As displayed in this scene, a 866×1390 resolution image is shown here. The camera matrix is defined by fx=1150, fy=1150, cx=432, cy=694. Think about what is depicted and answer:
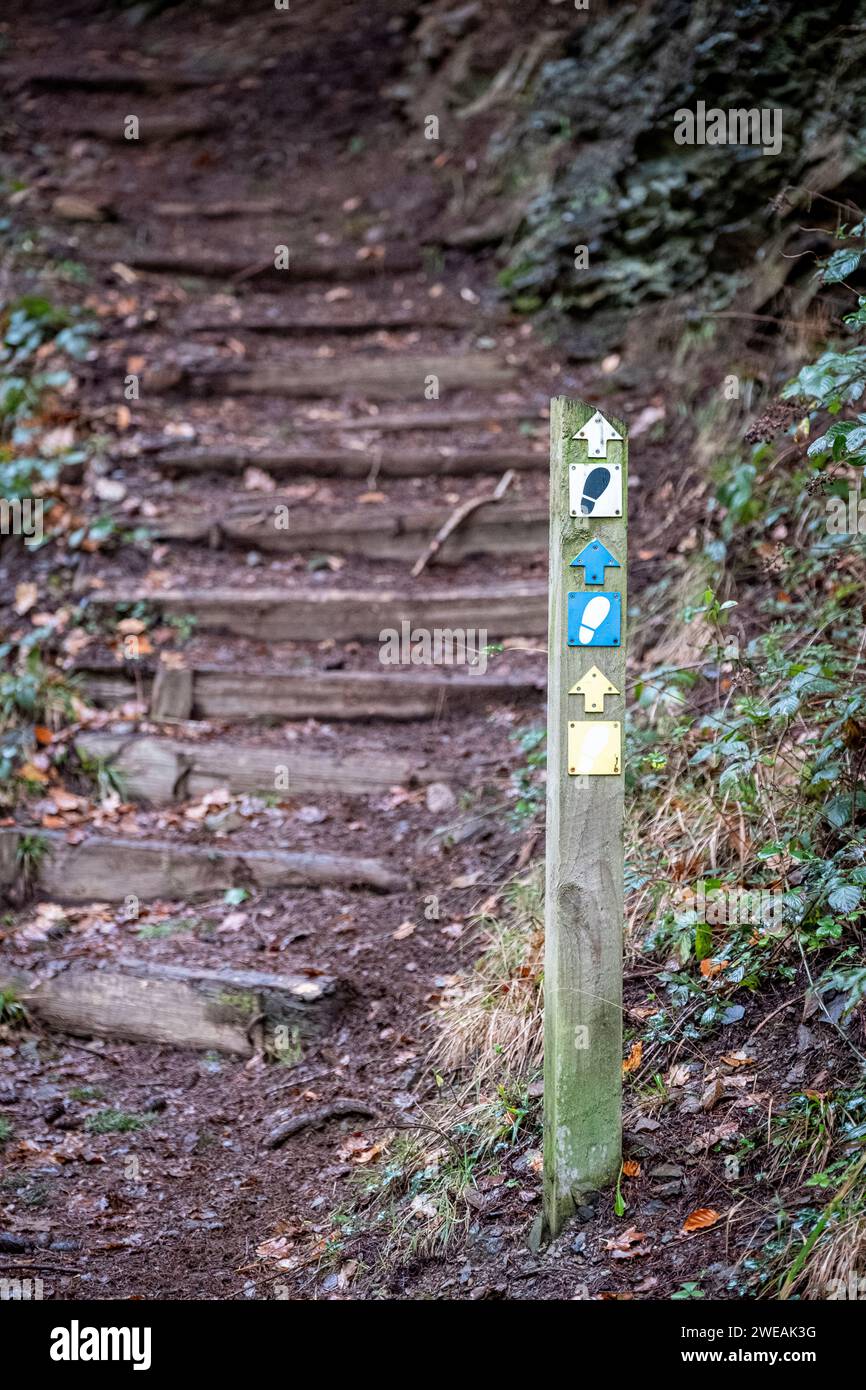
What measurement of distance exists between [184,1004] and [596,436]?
99.2 inches

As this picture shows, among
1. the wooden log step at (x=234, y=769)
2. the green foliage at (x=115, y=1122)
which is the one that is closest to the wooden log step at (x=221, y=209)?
the wooden log step at (x=234, y=769)

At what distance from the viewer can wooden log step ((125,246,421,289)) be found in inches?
327

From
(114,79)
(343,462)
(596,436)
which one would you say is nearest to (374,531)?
(343,462)

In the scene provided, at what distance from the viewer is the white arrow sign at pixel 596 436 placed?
8.48 feet

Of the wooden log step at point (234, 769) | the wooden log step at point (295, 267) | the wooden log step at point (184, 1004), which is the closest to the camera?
the wooden log step at point (184, 1004)

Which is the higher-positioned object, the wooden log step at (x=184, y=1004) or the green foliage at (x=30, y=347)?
the green foliage at (x=30, y=347)

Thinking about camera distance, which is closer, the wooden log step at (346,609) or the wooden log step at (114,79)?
the wooden log step at (346,609)

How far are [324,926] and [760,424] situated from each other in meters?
2.36

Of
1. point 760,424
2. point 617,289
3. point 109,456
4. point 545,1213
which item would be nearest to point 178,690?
point 109,456

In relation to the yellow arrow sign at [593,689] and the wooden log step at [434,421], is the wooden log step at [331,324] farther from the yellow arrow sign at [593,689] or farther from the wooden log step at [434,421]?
the yellow arrow sign at [593,689]

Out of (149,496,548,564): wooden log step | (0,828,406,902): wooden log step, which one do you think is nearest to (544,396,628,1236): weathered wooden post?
(0,828,406,902): wooden log step

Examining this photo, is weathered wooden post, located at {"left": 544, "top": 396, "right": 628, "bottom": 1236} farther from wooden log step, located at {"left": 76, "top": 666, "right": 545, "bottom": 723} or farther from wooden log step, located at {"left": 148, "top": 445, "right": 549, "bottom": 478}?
wooden log step, located at {"left": 148, "top": 445, "right": 549, "bottom": 478}

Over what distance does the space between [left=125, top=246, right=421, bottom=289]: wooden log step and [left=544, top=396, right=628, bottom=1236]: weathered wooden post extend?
629 cm

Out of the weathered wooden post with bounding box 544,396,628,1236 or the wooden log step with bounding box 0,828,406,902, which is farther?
the wooden log step with bounding box 0,828,406,902
